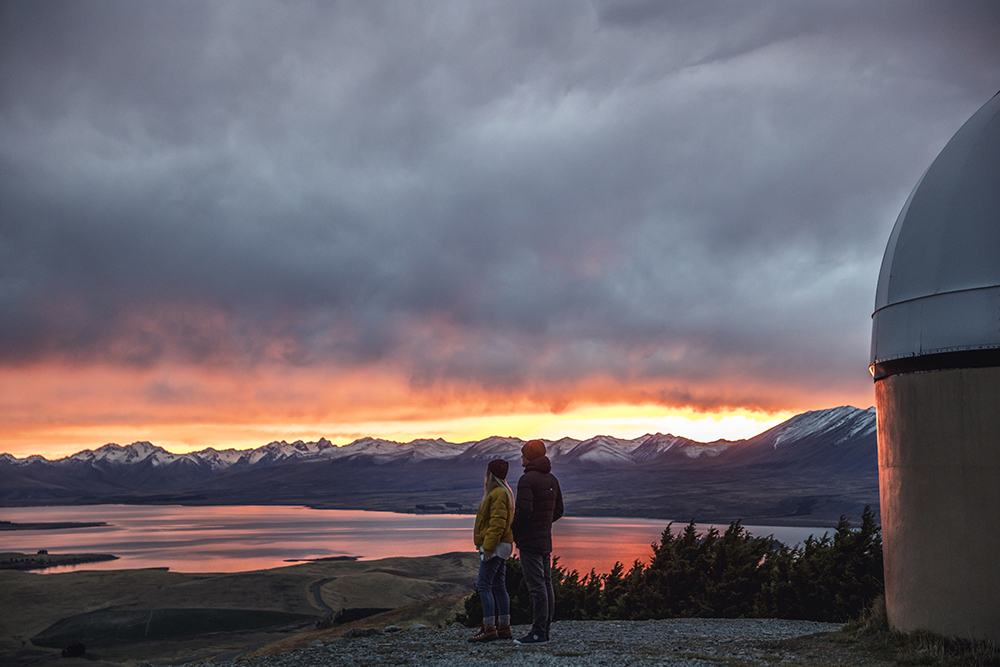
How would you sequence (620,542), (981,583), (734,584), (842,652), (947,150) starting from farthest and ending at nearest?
(620,542), (734,584), (947,150), (842,652), (981,583)

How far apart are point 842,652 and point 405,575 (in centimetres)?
7559

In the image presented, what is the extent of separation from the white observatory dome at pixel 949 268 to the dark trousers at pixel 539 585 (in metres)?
5.04

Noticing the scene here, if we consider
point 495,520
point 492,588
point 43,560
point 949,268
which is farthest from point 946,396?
point 43,560

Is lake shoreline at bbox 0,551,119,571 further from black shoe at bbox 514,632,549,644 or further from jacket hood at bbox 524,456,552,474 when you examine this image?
jacket hood at bbox 524,456,552,474

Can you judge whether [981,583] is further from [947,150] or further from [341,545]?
[341,545]

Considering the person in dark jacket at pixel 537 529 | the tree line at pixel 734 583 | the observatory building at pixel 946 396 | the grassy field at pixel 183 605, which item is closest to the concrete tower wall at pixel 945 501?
the observatory building at pixel 946 396

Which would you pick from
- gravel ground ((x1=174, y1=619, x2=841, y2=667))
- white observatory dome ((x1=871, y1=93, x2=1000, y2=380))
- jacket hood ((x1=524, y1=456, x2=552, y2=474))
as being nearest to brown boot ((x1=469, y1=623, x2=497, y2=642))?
gravel ground ((x1=174, y1=619, x2=841, y2=667))

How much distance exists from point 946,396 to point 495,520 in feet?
17.7

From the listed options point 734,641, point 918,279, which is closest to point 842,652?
point 734,641

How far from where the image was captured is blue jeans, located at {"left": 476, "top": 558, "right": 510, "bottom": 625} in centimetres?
897

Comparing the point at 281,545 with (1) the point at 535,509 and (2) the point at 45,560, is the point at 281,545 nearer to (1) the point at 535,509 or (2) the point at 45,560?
(2) the point at 45,560

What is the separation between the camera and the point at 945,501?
26.9 ft

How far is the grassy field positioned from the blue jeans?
35.5m

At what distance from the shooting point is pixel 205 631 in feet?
183
